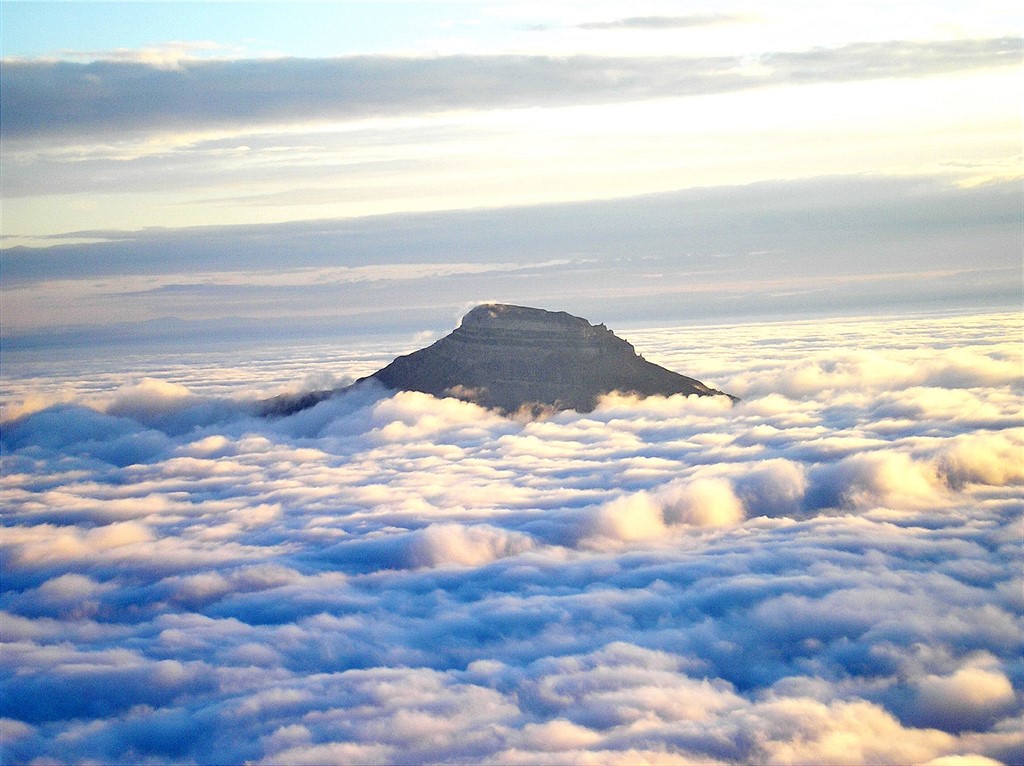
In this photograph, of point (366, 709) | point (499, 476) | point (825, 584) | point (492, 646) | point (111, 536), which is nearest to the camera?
point (366, 709)

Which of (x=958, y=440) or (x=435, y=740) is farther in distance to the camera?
(x=958, y=440)

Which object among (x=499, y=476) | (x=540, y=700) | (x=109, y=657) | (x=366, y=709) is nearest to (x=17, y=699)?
(x=109, y=657)

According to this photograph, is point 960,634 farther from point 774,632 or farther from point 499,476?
point 499,476

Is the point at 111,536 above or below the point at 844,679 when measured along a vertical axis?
above

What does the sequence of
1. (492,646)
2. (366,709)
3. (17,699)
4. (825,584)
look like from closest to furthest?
(366,709)
(17,699)
(492,646)
(825,584)
